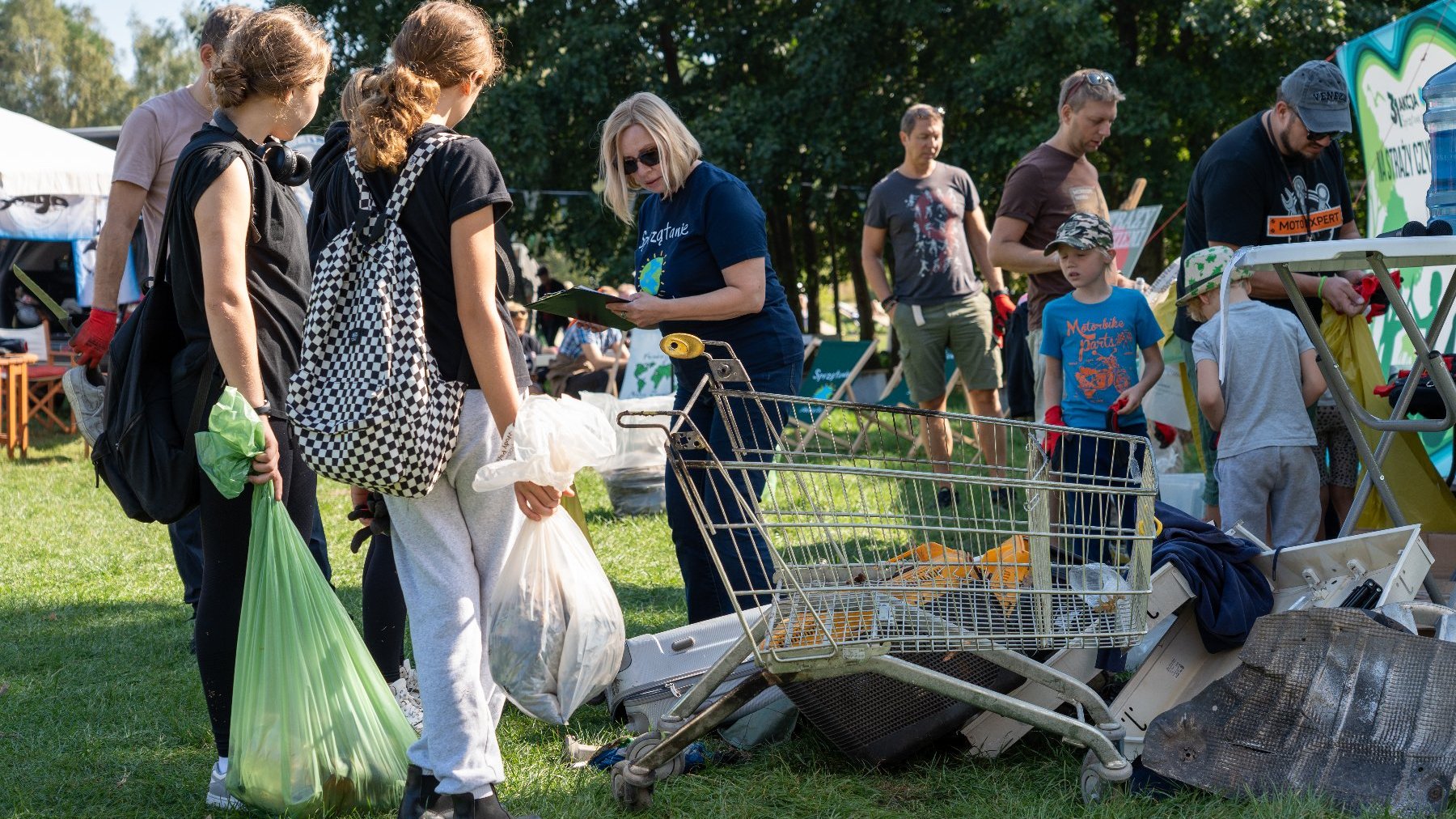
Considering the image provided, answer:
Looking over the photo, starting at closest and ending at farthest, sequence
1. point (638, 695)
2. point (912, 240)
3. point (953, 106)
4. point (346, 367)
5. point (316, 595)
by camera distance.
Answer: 1. point (346, 367)
2. point (316, 595)
3. point (638, 695)
4. point (912, 240)
5. point (953, 106)

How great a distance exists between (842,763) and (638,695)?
649mm

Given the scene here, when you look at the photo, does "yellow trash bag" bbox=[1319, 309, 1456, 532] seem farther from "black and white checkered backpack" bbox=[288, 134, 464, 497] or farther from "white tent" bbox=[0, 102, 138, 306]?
"white tent" bbox=[0, 102, 138, 306]

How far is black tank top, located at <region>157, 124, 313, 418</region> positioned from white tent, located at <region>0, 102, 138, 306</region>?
7074 mm

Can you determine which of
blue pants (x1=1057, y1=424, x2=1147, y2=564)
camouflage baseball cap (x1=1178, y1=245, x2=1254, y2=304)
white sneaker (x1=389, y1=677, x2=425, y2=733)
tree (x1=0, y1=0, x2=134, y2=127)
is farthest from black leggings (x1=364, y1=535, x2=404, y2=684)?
tree (x1=0, y1=0, x2=134, y2=127)

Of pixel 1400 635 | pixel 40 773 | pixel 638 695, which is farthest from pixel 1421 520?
pixel 40 773

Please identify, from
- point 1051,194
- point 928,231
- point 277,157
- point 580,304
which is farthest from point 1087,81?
point 277,157

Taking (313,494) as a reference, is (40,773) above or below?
below

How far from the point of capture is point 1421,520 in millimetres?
4324

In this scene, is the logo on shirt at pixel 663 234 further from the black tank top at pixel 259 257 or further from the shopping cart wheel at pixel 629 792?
the shopping cart wheel at pixel 629 792

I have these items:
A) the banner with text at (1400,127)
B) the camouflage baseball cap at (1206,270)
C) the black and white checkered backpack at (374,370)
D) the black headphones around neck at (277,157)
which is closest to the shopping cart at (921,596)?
the black and white checkered backpack at (374,370)

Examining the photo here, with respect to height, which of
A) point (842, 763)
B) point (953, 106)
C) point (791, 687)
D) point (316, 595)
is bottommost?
point (842, 763)

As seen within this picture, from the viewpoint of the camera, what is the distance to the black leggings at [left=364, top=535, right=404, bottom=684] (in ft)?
11.0

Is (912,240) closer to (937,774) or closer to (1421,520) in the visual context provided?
(1421,520)

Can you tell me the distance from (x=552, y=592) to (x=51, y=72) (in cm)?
6361
